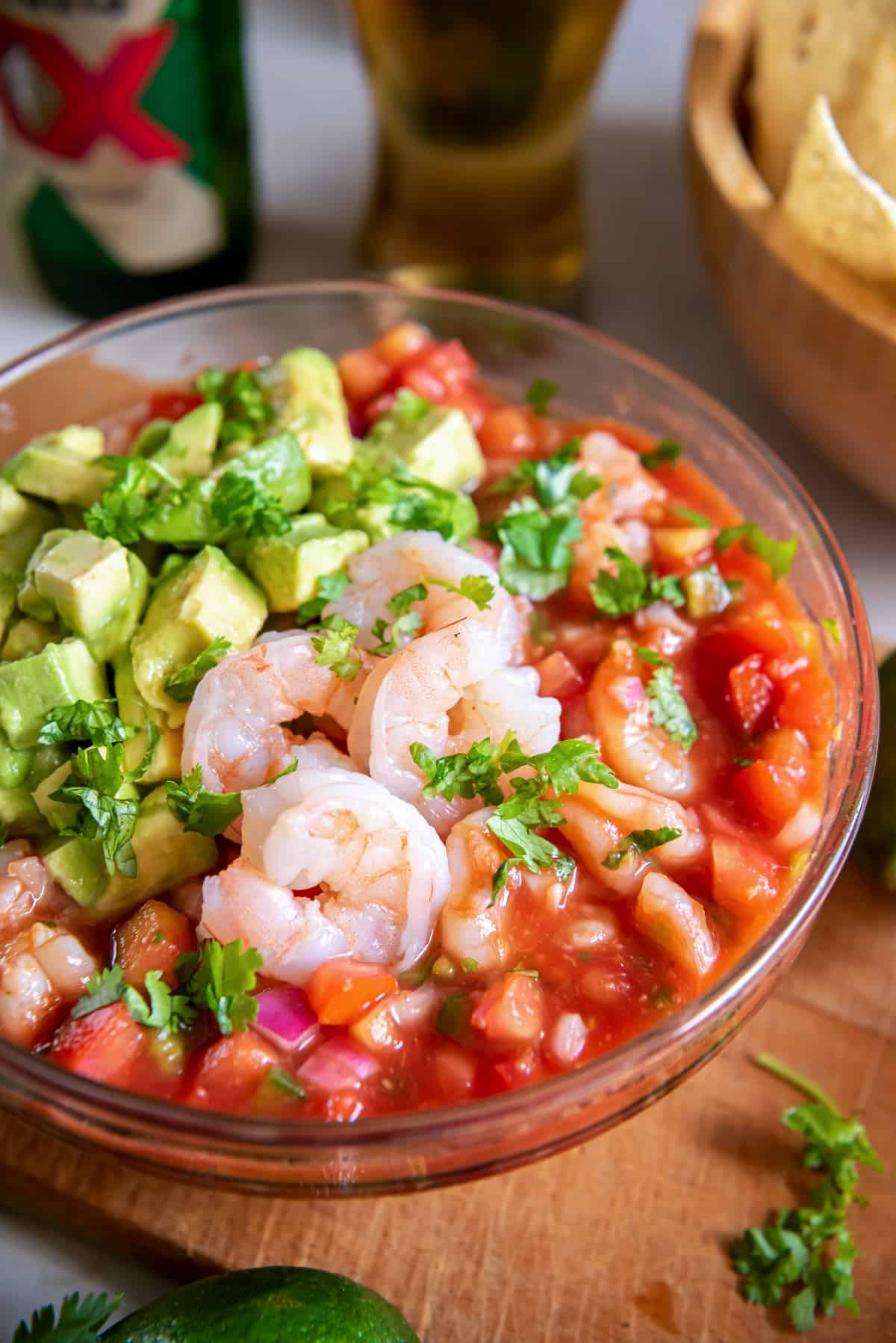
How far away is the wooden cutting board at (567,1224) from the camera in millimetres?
2088

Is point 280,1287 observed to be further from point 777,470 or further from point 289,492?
point 777,470

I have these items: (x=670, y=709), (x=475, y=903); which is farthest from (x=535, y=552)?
(x=475, y=903)

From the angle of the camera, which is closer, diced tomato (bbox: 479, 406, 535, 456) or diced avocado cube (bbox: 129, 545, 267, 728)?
diced avocado cube (bbox: 129, 545, 267, 728)

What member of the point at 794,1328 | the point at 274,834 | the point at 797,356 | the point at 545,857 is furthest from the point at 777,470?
the point at 794,1328

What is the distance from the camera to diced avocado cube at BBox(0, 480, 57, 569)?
232cm

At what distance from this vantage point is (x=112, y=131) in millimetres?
3363

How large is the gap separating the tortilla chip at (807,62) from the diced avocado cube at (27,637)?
193 centimetres

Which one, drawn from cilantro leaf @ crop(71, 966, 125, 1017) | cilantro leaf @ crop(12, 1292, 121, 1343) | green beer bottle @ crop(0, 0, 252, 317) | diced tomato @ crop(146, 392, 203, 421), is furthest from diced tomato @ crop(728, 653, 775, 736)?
green beer bottle @ crop(0, 0, 252, 317)

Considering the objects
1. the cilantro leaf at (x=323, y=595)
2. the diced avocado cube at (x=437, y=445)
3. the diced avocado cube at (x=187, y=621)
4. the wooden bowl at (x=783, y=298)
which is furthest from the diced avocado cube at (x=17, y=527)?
the wooden bowl at (x=783, y=298)

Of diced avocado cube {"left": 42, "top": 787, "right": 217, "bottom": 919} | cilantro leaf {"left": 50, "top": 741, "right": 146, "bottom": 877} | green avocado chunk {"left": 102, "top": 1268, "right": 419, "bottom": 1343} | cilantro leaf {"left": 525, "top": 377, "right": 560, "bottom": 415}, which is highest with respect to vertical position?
cilantro leaf {"left": 525, "top": 377, "right": 560, "bottom": 415}

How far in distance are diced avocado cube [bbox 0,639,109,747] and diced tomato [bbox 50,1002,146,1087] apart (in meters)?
0.45

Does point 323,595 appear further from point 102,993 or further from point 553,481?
point 102,993

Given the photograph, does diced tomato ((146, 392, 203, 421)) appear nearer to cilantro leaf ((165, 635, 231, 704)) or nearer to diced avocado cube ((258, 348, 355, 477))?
diced avocado cube ((258, 348, 355, 477))

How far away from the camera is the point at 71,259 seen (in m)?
3.71
